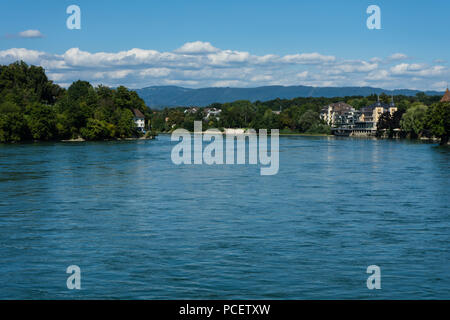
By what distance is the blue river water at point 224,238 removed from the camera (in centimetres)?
1191

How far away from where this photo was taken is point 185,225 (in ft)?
60.2

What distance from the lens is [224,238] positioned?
1638 cm

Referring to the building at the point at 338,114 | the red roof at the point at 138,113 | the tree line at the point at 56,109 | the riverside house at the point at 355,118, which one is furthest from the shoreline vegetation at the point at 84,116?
the building at the point at 338,114

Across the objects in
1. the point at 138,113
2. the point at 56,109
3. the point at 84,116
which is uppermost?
the point at 56,109

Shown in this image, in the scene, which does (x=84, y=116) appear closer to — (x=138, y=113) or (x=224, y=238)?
(x=138, y=113)

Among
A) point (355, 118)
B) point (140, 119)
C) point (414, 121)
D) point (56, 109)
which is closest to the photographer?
point (56, 109)

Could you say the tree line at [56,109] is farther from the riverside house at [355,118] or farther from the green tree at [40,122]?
the riverside house at [355,118]

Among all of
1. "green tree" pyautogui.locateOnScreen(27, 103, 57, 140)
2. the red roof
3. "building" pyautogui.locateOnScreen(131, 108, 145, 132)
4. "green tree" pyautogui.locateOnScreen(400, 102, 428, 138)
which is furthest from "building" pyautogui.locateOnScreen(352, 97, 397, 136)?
"green tree" pyautogui.locateOnScreen(27, 103, 57, 140)

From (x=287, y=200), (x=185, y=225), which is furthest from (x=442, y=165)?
(x=185, y=225)

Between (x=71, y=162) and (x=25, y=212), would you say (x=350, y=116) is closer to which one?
(x=71, y=162)

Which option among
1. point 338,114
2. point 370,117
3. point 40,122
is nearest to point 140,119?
point 40,122

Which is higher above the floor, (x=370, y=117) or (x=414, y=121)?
(x=370, y=117)

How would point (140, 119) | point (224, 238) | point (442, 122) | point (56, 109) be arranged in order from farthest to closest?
point (140, 119) < point (56, 109) < point (442, 122) < point (224, 238)

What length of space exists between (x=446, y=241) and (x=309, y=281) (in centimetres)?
578
